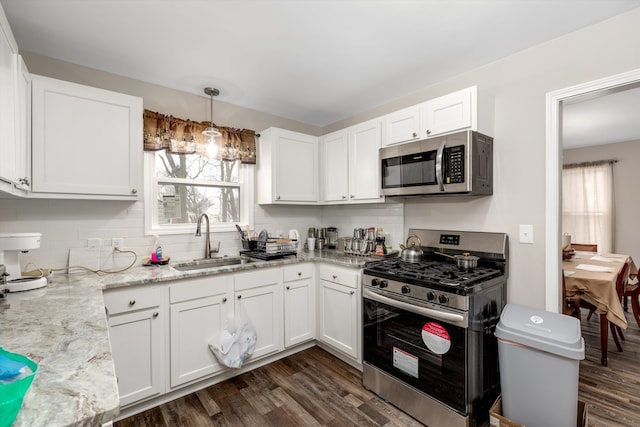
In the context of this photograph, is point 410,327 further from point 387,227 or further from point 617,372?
point 617,372

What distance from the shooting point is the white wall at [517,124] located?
6.16ft

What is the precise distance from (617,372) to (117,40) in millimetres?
4623

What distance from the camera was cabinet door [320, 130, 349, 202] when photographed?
122 inches

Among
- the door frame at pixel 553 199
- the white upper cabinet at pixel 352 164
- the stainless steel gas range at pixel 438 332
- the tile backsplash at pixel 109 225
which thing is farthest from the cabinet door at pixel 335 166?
the door frame at pixel 553 199

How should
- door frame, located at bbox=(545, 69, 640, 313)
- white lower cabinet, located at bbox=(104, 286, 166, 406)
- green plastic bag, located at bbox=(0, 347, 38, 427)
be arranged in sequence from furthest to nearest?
door frame, located at bbox=(545, 69, 640, 313) < white lower cabinet, located at bbox=(104, 286, 166, 406) < green plastic bag, located at bbox=(0, 347, 38, 427)

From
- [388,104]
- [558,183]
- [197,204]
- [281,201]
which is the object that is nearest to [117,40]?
[197,204]

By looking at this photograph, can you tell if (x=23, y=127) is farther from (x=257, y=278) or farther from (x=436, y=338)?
(x=436, y=338)

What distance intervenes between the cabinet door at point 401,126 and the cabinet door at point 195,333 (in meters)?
1.89

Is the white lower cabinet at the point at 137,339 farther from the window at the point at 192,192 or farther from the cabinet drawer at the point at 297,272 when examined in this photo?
the cabinet drawer at the point at 297,272

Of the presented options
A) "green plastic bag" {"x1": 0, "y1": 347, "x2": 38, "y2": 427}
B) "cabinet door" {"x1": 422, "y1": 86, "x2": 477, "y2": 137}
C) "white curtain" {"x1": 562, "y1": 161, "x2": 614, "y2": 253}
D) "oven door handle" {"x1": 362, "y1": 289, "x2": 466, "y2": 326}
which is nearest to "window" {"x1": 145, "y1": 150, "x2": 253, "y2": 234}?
"oven door handle" {"x1": 362, "y1": 289, "x2": 466, "y2": 326}

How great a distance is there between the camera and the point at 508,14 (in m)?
1.79

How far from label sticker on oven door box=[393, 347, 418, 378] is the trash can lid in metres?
0.55

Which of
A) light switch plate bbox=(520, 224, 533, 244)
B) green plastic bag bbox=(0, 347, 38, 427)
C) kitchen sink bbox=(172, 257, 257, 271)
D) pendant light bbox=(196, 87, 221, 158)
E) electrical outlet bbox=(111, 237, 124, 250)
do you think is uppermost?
pendant light bbox=(196, 87, 221, 158)

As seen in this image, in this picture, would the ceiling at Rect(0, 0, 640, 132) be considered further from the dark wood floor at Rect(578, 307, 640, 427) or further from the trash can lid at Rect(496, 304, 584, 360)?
the dark wood floor at Rect(578, 307, 640, 427)
